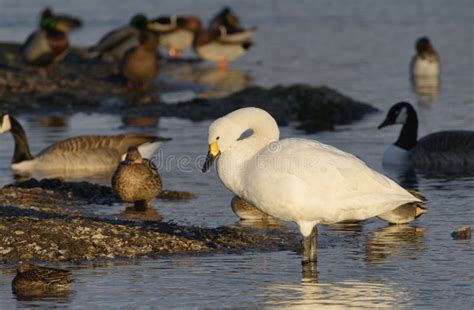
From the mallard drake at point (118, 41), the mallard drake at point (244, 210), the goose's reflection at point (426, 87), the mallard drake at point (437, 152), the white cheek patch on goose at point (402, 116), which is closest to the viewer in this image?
the mallard drake at point (244, 210)

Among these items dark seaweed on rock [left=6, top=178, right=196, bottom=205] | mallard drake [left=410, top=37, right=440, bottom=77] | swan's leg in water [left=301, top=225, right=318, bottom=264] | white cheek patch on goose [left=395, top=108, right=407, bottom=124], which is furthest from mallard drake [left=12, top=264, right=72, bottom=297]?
mallard drake [left=410, top=37, right=440, bottom=77]

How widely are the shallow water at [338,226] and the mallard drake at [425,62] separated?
0.34m

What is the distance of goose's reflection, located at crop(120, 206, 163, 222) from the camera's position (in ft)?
40.7

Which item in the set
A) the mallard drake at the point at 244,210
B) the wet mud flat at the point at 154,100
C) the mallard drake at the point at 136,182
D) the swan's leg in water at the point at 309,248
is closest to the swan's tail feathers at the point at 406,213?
the mallard drake at the point at 244,210

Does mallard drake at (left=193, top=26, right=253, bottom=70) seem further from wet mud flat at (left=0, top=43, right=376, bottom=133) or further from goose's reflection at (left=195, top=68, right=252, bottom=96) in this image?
wet mud flat at (left=0, top=43, right=376, bottom=133)

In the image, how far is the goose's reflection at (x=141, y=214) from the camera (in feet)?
40.7

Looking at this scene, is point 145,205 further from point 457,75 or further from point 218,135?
point 457,75

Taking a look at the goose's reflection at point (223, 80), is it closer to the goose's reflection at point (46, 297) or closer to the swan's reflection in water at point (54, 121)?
the swan's reflection in water at point (54, 121)

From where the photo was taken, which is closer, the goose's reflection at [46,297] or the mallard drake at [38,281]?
the goose's reflection at [46,297]

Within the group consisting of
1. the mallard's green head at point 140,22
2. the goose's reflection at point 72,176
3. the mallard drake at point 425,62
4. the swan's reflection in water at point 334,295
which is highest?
the mallard's green head at point 140,22

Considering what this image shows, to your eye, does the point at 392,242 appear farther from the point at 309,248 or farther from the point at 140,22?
the point at 140,22

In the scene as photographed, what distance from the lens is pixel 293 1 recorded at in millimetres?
43438

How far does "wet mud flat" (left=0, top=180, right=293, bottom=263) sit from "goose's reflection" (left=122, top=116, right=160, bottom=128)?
8.79m

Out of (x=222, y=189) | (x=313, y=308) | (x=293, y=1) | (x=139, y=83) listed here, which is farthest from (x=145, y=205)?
(x=293, y=1)
